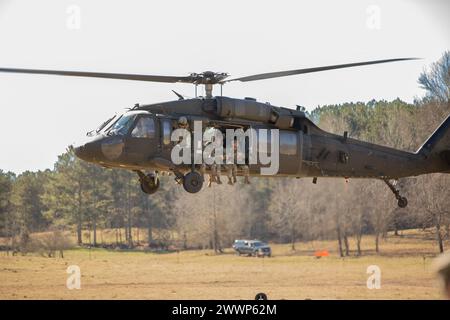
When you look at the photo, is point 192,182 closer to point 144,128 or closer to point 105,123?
point 144,128

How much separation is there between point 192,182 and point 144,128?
5.20 ft

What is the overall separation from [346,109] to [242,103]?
22061 millimetres

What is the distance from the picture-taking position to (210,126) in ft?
54.5

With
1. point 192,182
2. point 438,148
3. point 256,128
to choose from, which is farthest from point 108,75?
point 438,148

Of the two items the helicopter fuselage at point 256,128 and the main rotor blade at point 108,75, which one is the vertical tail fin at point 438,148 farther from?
the main rotor blade at point 108,75

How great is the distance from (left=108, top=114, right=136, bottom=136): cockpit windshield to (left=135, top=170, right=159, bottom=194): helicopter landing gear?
1.64 meters

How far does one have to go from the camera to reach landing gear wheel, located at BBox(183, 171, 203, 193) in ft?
53.2

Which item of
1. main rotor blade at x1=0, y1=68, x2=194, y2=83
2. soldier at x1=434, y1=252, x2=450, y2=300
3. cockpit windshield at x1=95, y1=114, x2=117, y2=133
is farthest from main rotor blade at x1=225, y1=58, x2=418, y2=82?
soldier at x1=434, y1=252, x2=450, y2=300

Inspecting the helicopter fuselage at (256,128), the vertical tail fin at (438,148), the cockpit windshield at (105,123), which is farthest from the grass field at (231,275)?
the cockpit windshield at (105,123)

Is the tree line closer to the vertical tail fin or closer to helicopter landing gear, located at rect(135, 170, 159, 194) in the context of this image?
the vertical tail fin
